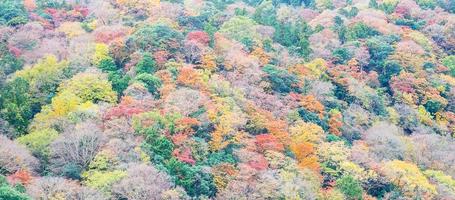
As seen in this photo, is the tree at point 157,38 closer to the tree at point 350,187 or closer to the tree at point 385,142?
the tree at point 385,142

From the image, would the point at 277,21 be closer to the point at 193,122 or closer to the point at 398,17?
the point at 398,17

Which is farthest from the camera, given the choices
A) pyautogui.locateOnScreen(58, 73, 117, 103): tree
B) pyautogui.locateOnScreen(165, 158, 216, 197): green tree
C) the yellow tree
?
pyautogui.locateOnScreen(58, 73, 117, 103): tree

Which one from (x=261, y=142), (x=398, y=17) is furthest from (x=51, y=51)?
(x=398, y=17)

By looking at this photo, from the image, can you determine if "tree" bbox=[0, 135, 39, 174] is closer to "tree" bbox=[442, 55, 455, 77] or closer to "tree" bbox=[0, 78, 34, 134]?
"tree" bbox=[0, 78, 34, 134]

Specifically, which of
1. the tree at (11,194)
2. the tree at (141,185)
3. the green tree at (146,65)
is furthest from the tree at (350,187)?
the tree at (11,194)

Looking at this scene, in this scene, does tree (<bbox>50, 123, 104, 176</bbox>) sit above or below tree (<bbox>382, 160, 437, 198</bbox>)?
above

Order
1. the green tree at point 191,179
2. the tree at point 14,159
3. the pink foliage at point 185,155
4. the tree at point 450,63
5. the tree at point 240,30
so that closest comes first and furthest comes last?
the tree at point 14,159, the green tree at point 191,179, the pink foliage at point 185,155, the tree at point 240,30, the tree at point 450,63

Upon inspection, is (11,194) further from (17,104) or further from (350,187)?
(350,187)

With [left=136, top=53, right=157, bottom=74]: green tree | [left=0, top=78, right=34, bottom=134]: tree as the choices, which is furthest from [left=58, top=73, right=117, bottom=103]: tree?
[left=136, top=53, right=157, bottom=74]: green tree
